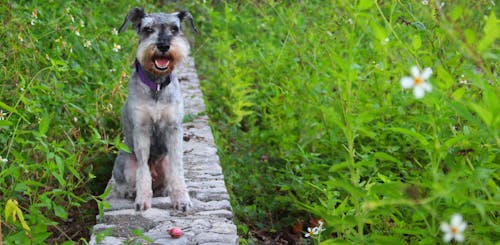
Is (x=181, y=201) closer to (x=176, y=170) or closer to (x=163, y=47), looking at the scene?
(x=176, y=170)

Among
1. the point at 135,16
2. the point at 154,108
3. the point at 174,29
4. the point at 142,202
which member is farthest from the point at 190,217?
the point at 135,16

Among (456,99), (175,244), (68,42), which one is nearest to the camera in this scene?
(456,99)

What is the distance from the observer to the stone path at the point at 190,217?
4.23m

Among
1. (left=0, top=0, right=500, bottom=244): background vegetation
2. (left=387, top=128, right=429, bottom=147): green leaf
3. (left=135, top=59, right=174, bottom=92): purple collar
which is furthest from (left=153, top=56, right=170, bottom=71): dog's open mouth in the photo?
(left=387, top=128, right=429, bottom=147): green leaf

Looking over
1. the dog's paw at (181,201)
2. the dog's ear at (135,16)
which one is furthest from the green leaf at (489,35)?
the dog's ear at (135,16)

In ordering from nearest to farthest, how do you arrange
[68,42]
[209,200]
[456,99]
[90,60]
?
[456,99]
[209,200]
[68,42]
[90,60]

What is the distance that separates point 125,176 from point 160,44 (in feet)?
3.30

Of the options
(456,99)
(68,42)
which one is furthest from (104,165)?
(456,99)

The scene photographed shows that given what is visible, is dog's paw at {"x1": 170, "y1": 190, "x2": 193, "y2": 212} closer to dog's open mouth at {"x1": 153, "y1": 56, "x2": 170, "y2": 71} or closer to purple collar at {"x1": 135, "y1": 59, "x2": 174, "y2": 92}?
purple collar at {"x1": 135, "y1": 59, "x2": 174, "y2": 92}

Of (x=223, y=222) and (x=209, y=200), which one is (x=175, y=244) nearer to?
(x=223, y=222)

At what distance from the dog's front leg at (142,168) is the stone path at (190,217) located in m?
0.07

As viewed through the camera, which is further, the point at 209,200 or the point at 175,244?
the point at 209,200

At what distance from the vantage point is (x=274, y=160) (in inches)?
253

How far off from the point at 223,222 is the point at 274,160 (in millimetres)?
1967
